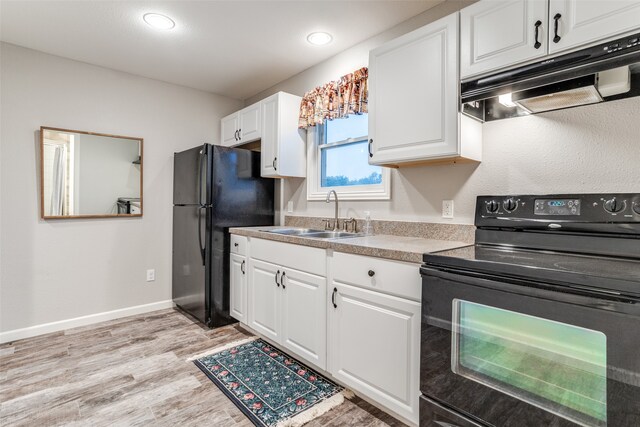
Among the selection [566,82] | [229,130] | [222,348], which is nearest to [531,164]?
[566,82]

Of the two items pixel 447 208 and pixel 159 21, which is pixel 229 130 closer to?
pixel 159 21

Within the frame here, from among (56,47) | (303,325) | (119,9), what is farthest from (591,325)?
(56,47)

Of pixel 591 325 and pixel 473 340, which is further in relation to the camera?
pixel 473 340

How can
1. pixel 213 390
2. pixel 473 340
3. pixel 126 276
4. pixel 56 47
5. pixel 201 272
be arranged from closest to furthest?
pixel 473 340 → pixel 213 390 → pixel 56 47 → pixel 201 272 → pixel 126 276

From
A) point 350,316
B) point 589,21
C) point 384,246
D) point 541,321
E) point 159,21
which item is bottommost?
point 350,316

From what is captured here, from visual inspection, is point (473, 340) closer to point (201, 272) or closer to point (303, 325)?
point (303, 325)

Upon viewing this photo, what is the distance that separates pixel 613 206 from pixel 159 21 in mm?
2872

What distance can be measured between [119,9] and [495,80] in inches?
93.3

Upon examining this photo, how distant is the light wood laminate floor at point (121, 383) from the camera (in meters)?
1.73

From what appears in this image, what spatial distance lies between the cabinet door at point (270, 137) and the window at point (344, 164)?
13.1 inches

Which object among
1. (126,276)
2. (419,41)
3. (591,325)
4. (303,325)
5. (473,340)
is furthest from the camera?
(126,276)

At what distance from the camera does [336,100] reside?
2611 mm

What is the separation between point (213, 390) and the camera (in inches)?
78.0

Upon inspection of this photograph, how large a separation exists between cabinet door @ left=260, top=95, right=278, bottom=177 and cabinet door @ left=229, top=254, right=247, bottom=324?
0.85 meters
